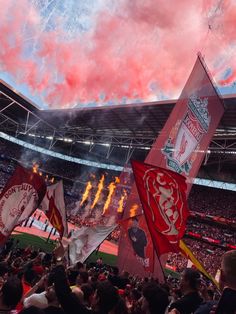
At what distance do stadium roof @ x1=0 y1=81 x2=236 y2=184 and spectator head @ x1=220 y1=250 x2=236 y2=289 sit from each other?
14267 millimetres

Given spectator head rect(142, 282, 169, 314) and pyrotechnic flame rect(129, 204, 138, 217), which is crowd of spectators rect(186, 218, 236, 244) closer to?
pyrotechnic flame rect(129, 204, 138, 217)

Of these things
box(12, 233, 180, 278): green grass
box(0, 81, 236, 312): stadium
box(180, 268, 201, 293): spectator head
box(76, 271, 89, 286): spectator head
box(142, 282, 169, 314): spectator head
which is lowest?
box(12, 233, 180, 278): green grass

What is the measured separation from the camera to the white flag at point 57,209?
Result: 7340 millimetres

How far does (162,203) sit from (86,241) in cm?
336

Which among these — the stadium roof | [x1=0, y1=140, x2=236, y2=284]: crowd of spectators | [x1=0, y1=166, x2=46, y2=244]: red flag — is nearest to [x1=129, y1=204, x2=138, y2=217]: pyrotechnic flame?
[x1=0, y1=166, x2=46, y2=244]: red flag

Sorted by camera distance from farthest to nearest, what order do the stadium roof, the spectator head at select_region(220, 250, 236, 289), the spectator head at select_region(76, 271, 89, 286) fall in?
the stadium roof, the spectator head at select_region(76, 271, 89, 286), the spectator head at select_region(220, 250, 236, 289)

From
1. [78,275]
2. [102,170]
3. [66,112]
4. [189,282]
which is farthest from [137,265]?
[102,170]

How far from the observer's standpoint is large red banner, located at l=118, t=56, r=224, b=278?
27.7 feet

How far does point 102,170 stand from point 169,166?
43524mm

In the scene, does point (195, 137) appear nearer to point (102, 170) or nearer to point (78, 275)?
point (78, 275)

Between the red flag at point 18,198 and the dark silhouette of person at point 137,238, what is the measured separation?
9.96 ft

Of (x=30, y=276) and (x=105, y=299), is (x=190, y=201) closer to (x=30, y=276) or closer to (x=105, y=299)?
(x=30, y=276)

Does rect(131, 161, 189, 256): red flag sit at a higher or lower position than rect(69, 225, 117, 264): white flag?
higher

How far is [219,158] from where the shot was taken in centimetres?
2700
